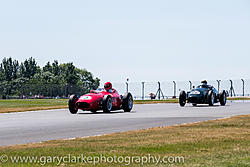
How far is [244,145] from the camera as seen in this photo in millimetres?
12180

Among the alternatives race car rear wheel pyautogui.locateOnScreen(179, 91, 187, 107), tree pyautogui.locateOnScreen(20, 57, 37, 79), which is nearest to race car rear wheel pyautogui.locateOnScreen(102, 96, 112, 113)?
race car rear wheel pyautogui.locateOnScreen(179, 91, 187, 107)

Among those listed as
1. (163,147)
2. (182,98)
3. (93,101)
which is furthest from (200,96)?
(163,147)

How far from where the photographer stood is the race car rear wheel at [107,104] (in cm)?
2792

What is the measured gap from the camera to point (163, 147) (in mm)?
11680

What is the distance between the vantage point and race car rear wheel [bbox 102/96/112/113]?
91.6ft

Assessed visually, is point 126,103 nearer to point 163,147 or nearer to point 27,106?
point 27,106

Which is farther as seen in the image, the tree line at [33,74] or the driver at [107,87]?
the tree line at [33,74]

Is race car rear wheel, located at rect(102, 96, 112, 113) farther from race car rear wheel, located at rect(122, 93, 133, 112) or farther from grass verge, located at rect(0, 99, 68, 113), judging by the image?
grass verge, located at rect(0, 99, 68, 113)

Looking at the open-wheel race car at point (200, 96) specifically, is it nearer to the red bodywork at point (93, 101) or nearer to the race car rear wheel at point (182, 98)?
the race car rear wheel at point (182, 98)

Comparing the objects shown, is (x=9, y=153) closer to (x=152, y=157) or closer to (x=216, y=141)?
(x=152, y=157)

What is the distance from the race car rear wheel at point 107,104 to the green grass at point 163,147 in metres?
12.9

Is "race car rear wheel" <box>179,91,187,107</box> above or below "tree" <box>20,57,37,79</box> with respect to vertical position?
below

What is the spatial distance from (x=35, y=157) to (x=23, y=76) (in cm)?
13916

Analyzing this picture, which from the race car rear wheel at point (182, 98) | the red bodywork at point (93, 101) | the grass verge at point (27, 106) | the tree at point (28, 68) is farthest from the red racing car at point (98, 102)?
the tree at point (28, 68)
